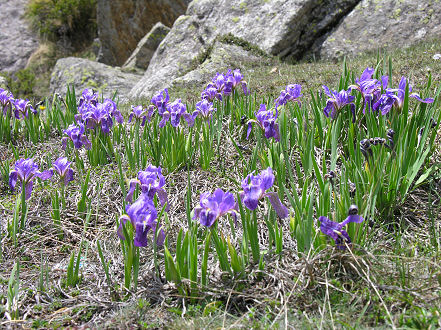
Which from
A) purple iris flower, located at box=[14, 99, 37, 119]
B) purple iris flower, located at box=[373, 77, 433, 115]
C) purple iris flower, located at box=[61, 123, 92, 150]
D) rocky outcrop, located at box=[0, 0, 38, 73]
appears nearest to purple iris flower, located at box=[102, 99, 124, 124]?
purple iris flower, located at box=[61, 123, 92, 150]

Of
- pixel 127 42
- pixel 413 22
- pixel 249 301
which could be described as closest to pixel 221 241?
pixel 249 301

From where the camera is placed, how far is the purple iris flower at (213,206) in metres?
1.74

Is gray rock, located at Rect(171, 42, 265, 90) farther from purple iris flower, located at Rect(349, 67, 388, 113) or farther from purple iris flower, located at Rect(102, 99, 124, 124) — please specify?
purple iris flower, located at Rect(349, 67, 388, 113)

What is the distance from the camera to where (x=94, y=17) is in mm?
14930

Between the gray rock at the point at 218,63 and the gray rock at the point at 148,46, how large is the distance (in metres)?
3.59

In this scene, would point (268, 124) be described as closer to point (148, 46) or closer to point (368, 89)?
point (368, 89)

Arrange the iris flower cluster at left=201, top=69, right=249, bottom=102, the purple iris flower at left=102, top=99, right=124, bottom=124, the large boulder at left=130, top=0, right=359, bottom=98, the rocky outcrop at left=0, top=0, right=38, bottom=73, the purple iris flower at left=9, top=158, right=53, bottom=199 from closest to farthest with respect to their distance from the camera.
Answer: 1. the purple iris flower at left=9, top=158, right=53, bottom=199
2. the purple iris flower at left=102, top=99, right=124, bottom=124
3. the iris flower cluster at left=201, top=69, right=249, bottom=102
4. the large boulder at left=130, top=0, right=359, bottom=98
5. the rocky outcrop at left=0, top=0, right=38, bottom=73

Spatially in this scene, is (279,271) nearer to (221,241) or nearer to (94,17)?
(221,241)

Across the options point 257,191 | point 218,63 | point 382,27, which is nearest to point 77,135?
point 257,191

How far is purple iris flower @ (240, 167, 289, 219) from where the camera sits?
1.78 m

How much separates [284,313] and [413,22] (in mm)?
6528

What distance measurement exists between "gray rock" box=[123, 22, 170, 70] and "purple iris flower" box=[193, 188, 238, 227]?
9361 mm

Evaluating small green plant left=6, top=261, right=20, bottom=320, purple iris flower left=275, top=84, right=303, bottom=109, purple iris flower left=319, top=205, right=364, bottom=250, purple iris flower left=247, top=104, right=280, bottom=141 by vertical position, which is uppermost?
purple iris flower left=275, top=84, right=303, bottom=109

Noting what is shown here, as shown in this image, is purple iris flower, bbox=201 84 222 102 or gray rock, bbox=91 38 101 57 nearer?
purple iris flower, bbox=201 84 222 102
